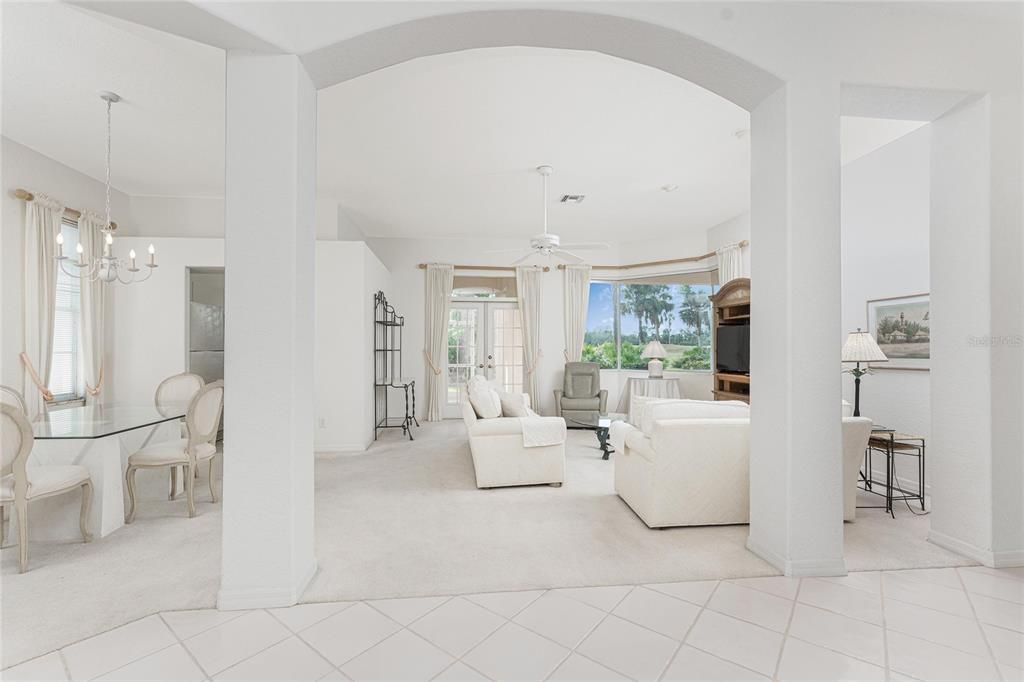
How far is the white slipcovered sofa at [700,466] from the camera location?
10.6 feet

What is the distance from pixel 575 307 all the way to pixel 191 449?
5876 mm

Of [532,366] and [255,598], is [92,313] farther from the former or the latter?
[532,366]

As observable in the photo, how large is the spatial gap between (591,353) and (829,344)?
19.4ft

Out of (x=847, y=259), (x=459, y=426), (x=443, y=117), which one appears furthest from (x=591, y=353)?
(x=443, y=117)

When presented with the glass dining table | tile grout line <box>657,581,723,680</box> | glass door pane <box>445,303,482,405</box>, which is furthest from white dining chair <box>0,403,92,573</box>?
glass door pane <box>445,303,482,405</box>

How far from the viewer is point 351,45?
7.72 feet

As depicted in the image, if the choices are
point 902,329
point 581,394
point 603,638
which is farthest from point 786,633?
point 581,394

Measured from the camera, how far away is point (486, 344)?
327 inches

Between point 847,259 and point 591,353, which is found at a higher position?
point 847,259

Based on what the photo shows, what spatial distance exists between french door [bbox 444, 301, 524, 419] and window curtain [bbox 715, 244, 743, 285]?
10.4 feet

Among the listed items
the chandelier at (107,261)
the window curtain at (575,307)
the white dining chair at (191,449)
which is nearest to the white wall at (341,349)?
the chandelier at (107,261)

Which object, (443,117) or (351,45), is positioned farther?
(443,117)

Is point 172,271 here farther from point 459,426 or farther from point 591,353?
point 591,353

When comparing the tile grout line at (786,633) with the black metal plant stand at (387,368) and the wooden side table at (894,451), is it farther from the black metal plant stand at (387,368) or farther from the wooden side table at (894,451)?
the black metal plant stand at (387,368)
